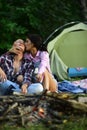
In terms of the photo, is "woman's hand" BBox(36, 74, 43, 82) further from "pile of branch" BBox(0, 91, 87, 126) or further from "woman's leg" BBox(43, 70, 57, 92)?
"pile of branch" BBox(0, 91, 87, 126)

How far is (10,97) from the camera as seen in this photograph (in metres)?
5.61

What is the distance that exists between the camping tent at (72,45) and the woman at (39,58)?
2.66 m

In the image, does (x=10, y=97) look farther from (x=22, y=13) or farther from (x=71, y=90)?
(x=22, y=13)

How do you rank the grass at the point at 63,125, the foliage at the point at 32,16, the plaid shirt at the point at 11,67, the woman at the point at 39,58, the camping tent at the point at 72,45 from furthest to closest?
the foliage at the point at 32,16 → the camping tent at the point at 72,45 → the woman at the point at 39,58 → the plaid shirt at the point at 11,67 → the grass at the point at 63,125

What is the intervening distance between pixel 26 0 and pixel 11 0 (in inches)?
12.2

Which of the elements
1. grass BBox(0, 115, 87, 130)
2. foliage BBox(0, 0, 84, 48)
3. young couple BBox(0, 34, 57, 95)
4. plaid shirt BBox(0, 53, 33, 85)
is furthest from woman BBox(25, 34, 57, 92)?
foliage BBox(0, 0, 84, 48)

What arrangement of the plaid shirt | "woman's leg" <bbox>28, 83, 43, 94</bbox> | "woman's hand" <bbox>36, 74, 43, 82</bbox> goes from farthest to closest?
"woman's hand" <bbox>36, 74, 43, 82</bbox> → the plaid shirt → "woman's leg" <bbox>28, 83, 43, 94</bbox>

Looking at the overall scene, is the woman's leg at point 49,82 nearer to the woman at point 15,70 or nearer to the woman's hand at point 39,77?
the woman's hand at point 39,77

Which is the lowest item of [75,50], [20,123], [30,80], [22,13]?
[20,123]

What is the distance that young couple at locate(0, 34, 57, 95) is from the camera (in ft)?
21.1

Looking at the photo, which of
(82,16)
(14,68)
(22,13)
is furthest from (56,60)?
(14,68)

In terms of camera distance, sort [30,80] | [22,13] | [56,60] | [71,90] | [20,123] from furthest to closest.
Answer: [22,13] → [56,60] → [71,90] → [30,80] → [20,123]

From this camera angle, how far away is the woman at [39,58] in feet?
22.9

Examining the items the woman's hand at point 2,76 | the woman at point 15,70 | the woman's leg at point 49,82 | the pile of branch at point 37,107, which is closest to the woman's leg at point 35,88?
the woman at point 15,70
